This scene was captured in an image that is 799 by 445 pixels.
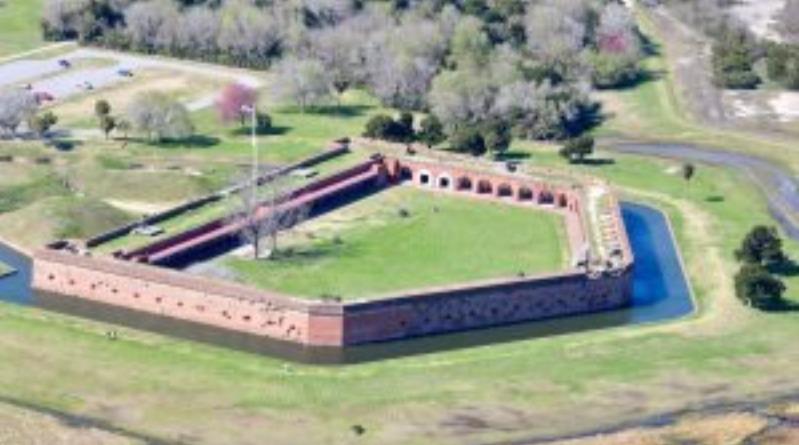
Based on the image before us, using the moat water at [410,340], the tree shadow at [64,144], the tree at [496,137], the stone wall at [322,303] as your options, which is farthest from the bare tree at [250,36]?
the stone wall at [322,303]

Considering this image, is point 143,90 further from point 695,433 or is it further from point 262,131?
point 695,433

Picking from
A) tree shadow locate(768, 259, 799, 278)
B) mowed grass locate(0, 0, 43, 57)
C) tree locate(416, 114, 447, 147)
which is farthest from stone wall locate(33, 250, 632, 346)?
mowed grass locate(0, 0, 43, 57)

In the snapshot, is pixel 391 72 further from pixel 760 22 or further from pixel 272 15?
pixel 760 22

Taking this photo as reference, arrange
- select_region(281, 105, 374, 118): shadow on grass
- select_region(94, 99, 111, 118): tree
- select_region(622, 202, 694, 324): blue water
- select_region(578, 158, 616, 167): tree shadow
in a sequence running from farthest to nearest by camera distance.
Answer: select_region(281, 105, 374, 118): shadow on grass → select_region(94, 99, 111, 118): tree → select_region(578, 158, 616, 167): tree shadow → select_region(622, 202, 694, 324): blue water

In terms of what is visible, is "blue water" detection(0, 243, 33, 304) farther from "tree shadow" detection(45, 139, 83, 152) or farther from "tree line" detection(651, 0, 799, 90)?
"tree line" detection(651, 0, 799, 90)

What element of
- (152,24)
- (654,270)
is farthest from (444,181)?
(152,24)

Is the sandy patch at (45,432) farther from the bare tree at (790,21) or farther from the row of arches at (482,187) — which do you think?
the bare tree at (790,21)
